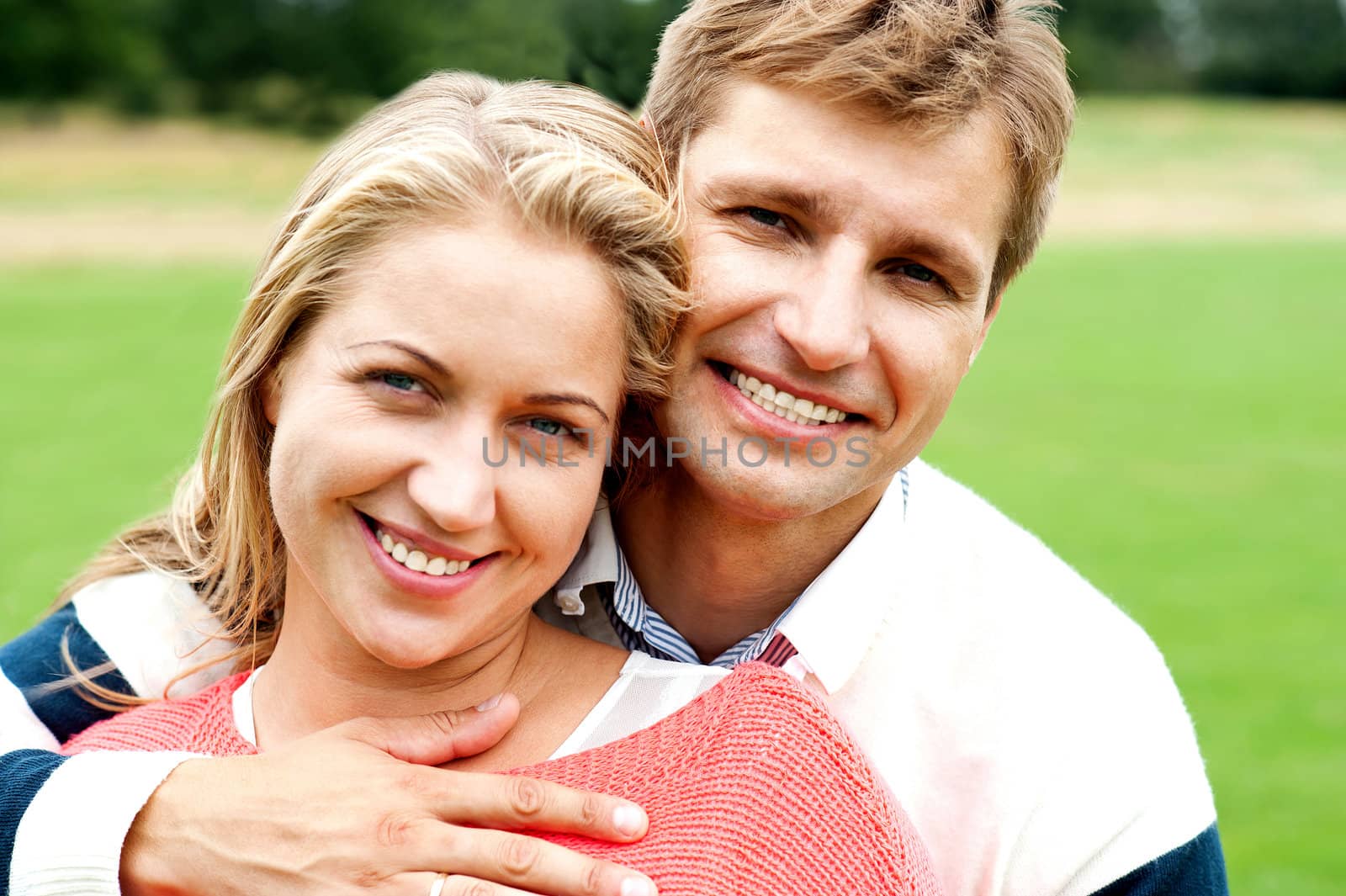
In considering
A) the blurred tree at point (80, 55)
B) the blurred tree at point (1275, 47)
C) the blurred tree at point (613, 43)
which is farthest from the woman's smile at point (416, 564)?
the blurred tree at point (1275, 47)

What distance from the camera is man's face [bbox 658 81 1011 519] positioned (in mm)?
2324

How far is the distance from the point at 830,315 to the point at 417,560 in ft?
2.62

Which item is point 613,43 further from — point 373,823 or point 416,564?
point 373,823

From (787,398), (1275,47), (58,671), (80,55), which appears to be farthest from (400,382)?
(1275,47)

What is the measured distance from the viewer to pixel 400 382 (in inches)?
77.2

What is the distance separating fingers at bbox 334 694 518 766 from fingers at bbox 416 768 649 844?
0.11 meters

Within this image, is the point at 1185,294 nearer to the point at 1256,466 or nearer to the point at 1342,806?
the point at 1256,466

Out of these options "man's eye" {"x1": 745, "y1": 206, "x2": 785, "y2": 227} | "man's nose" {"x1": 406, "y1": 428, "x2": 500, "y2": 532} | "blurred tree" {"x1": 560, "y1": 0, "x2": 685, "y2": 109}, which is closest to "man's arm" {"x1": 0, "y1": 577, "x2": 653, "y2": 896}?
"man's nose" {"x1": 406, "y1": 428, "x2": 500, "y2": 532}

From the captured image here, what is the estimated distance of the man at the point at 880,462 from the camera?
233cm

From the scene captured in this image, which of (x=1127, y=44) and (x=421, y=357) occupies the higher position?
(x=421, y=357)

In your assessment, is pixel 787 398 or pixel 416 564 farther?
pixel 787 398

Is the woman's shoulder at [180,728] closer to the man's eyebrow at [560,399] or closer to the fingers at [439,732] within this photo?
the fingers at [439,732]

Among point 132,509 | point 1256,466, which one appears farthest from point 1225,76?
point 132,509

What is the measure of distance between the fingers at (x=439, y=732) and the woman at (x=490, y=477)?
0.10 ft
